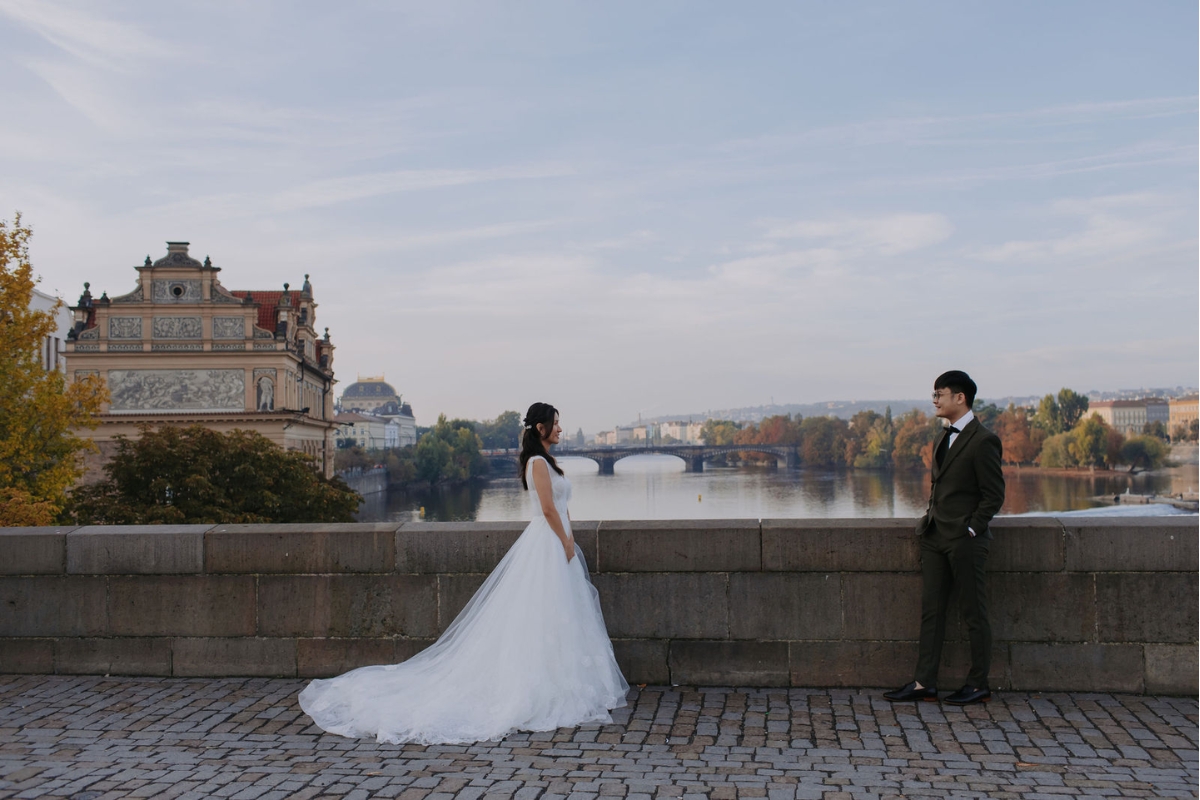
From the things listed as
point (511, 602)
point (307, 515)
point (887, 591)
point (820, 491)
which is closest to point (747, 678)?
point (887, 591)

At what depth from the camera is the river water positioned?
76312 millimetres

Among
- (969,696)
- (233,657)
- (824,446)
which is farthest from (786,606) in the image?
(824,446)

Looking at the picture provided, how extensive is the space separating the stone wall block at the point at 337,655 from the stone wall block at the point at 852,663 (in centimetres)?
249

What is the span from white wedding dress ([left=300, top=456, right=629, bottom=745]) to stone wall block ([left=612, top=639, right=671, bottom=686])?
0.99 ft

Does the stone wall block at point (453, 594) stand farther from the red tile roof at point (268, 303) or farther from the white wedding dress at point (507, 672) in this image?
the red tile roof at point (268, 303)

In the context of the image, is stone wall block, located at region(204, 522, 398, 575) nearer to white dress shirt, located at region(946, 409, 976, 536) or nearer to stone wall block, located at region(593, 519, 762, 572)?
stone wall block, located at region(593, 519, 762, 572)

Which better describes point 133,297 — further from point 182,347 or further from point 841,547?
point 841,547

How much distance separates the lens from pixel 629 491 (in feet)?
345

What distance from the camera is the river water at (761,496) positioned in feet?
250

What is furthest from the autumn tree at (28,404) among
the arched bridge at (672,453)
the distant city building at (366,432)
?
the distant city building at (366,432)

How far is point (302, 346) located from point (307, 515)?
37.2 m

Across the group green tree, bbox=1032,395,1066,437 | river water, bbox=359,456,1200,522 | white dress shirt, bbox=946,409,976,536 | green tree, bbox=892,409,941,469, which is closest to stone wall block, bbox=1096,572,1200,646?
white dress shirt, bbox=946,409,976,536

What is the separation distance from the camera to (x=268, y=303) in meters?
73.2

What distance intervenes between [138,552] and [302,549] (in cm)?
108
